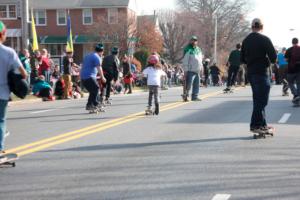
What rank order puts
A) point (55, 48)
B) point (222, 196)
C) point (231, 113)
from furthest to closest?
point (55, 48) < point (231, 113) < point (222, 196)

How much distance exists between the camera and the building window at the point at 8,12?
61344mm

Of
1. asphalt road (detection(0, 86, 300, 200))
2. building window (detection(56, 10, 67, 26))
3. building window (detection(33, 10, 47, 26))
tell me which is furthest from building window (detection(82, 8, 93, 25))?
asphalt road (detection(0, 86, 300, 200))

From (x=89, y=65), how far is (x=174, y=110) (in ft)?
8.71

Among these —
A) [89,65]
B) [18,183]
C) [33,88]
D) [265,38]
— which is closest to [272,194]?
[18,183]

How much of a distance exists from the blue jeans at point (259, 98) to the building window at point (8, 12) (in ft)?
177

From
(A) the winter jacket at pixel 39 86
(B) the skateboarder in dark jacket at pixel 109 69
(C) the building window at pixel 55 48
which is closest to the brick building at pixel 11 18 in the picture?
(C) the building window at pixel 55 48

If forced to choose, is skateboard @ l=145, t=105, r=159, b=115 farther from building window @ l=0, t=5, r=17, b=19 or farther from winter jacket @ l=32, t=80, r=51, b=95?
building window @ l=0, t=5, r=17, b=19

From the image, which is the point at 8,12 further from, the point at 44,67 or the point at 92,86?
the point at 92,86

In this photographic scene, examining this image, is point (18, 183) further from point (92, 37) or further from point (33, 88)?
point (92, 37)

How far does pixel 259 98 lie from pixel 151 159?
115 inches

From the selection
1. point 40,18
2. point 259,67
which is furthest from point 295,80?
point 40,18

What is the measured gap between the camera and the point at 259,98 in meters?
10.3

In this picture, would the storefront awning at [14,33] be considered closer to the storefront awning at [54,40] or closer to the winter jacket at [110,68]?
the storefront awning at [54,40]

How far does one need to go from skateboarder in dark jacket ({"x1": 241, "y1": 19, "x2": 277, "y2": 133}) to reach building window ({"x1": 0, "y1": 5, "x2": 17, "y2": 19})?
177ft
